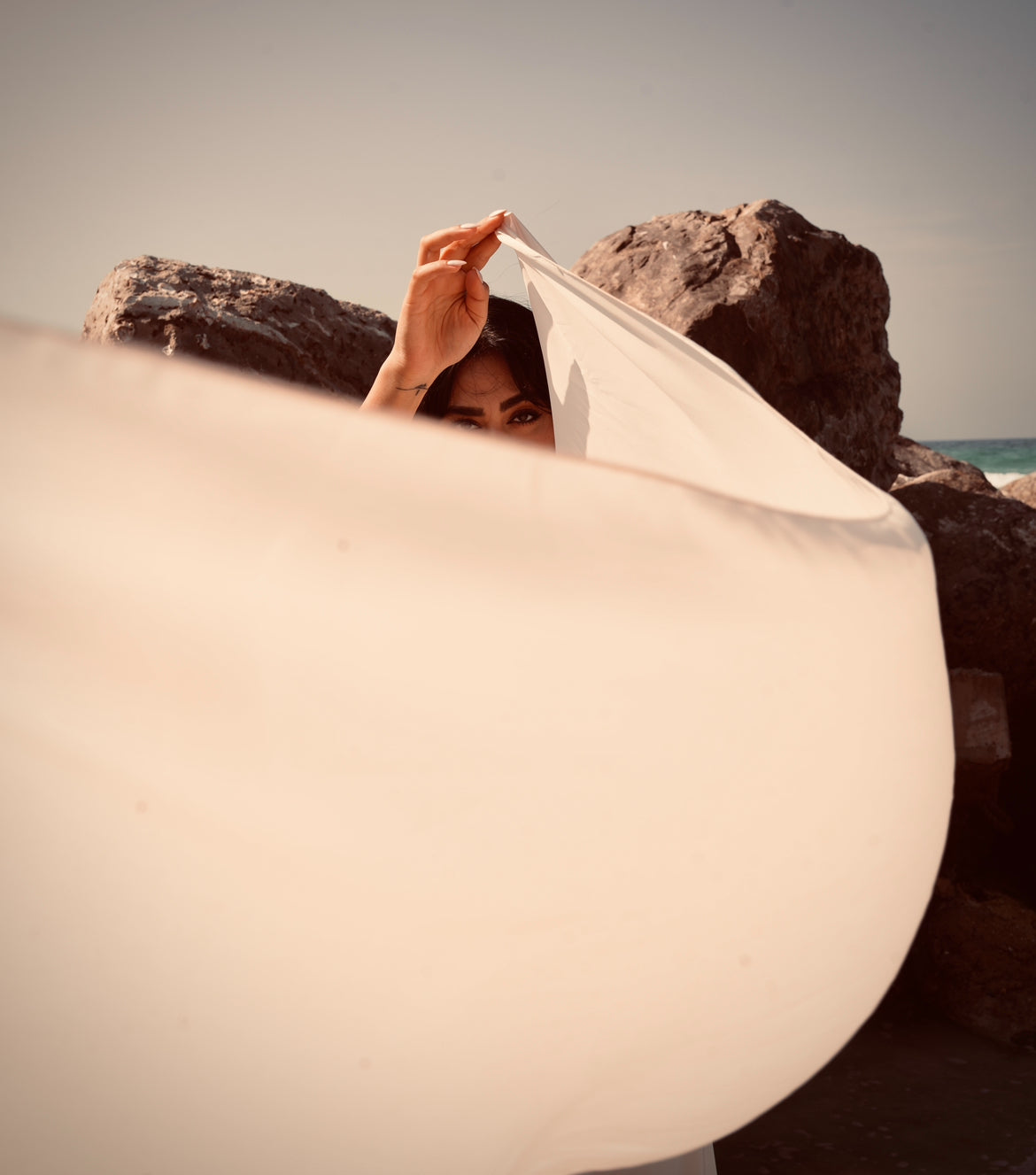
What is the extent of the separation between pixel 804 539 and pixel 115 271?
2.47 metres

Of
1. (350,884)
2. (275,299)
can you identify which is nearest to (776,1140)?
(350,884)

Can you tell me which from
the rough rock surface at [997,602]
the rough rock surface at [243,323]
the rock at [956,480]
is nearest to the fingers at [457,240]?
the rough rock surface at [243,323]

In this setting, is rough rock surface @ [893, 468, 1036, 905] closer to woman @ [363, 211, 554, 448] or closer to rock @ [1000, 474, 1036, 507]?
woman @ [363, 211, 554, 448]

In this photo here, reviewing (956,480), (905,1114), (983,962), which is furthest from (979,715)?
(956,480)

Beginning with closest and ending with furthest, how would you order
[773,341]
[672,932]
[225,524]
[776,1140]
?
[225,524] → [672,932] → [776,1140] → [773,341]

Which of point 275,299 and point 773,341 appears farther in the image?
point 773,341

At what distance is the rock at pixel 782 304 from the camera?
3000 mm

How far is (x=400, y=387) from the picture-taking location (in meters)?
1.70

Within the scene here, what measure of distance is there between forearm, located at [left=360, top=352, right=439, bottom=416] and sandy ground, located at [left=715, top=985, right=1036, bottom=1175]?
7.18 ft

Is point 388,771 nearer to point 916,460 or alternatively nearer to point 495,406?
point 495,406

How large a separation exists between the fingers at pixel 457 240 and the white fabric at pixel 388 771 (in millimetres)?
1074

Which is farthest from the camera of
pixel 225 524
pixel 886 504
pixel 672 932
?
pixel 886 504

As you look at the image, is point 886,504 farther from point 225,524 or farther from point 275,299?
point 275,299

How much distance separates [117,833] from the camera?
64cm
